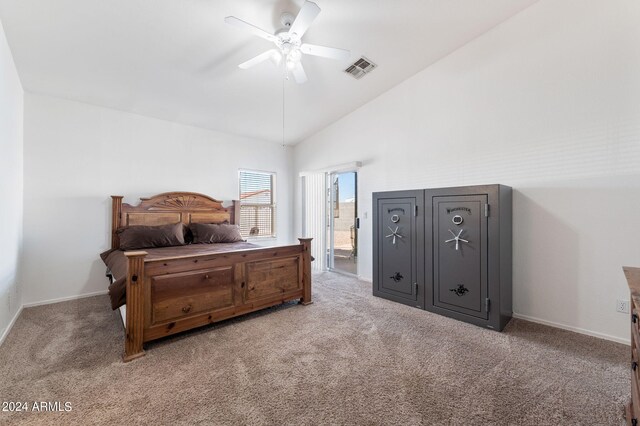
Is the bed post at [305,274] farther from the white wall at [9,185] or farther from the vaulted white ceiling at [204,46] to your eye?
the white wall at [9,185]

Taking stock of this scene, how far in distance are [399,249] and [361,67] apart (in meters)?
2.40

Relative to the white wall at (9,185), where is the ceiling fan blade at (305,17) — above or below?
above

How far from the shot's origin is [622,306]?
7.65ft

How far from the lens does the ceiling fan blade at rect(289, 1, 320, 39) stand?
1.94 metres

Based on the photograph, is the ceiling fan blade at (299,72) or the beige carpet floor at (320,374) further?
the ceiling fan blade at (299,72)

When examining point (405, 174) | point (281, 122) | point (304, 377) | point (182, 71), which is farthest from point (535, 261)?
point (182, 71)

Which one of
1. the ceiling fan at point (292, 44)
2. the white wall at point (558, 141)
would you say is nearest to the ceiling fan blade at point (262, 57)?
the ceiling fan at point (292, 44)

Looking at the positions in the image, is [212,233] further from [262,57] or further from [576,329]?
[576,329]

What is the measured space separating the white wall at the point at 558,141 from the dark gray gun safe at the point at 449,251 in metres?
0.31

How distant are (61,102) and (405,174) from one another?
15.3 feet

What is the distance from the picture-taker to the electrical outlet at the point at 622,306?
7.61 ft

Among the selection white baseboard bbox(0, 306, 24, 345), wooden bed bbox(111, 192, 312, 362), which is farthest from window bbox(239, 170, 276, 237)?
white baseboard bbox(0, 306, 24, 345)

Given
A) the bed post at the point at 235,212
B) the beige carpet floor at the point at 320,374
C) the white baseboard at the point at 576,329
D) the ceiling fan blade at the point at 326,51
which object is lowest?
the beige carpet floor at the point at 320,374

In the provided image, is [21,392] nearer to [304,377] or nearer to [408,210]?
[304,377]
